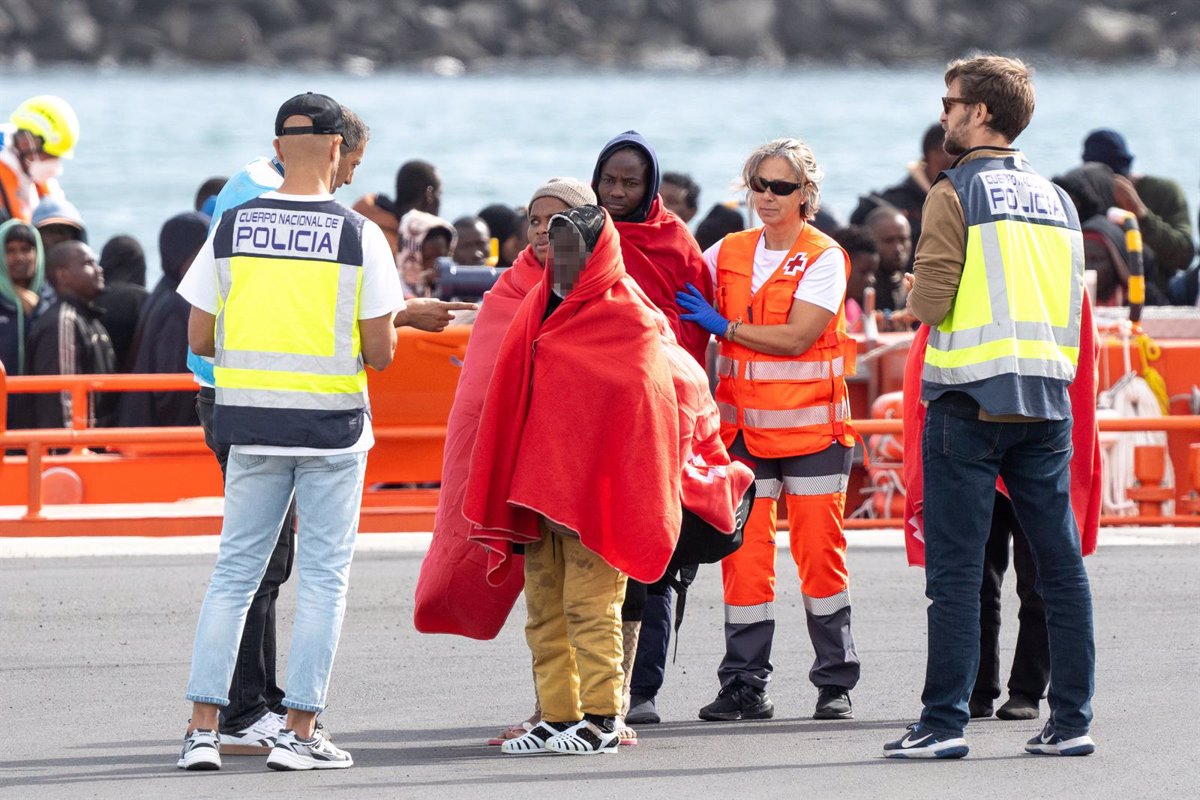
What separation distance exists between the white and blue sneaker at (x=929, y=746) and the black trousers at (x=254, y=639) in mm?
1948

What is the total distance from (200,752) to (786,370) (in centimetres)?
235

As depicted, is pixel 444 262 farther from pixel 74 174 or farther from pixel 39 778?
pixel 74 174

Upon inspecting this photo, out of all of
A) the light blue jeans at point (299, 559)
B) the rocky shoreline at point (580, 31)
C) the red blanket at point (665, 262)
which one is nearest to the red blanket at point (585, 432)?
the light blue jeans at point (299, 559)

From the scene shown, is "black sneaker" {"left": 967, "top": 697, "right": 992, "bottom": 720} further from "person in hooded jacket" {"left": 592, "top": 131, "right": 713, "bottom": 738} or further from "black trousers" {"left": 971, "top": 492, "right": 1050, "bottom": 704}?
"person in hooded jacket" {"left": 592, "top": 131, "right": 713, "bottom": 738}

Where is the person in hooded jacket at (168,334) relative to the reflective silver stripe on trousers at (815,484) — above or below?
above

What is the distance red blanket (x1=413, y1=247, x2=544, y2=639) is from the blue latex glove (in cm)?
67

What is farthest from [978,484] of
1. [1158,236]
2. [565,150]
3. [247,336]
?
[565,150]

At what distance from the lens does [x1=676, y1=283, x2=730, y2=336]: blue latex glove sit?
732 cm

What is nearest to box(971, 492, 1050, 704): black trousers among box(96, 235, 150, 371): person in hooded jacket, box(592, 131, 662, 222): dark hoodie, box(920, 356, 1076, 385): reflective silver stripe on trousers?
box(920, 356, 1076, 385): reflective silver stripe on trousers

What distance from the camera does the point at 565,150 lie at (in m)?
63.6

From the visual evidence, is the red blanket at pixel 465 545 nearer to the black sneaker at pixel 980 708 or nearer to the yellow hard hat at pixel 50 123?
the black sneaker at pixel 980 708

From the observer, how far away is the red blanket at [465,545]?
22.4 feet

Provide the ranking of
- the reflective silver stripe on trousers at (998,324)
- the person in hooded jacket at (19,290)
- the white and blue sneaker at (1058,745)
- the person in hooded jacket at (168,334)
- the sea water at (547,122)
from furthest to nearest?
the sea water at (547,122) → the person in hooded jacket at (19,290) → the person in hooded jacket at (168,334) → the white and blue sneaker at (1058,745) → the reflective silver stripe on trousers at (998,324)

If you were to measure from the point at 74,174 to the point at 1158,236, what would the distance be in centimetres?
4611
